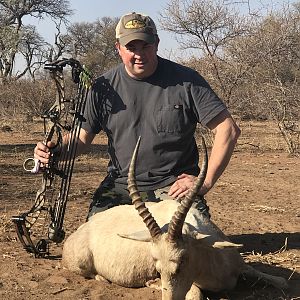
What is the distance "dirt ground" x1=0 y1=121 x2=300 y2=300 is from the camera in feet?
14.6

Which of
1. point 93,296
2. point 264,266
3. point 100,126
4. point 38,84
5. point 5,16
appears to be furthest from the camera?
point 5,16

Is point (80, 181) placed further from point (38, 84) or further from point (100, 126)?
point (38, 84)

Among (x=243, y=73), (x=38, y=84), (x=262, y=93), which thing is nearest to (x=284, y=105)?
(x=262, y=93)

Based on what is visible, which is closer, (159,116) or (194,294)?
(194,294)

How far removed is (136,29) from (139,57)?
0.77 ft

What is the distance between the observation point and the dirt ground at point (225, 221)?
14.6 ft

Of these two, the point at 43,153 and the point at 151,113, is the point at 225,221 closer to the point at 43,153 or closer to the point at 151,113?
the point at 151,113

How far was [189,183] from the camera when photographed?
4500 millimetres

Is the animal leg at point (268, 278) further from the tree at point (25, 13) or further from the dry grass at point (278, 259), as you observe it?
the tree at point (25, 13)

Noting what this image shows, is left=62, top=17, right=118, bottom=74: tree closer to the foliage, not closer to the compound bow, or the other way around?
the foliage

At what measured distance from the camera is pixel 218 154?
15.7 ft

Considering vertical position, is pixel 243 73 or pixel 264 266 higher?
pixel 243 73

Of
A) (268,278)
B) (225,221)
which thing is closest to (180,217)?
(268,278)

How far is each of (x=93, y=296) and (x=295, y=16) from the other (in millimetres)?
12404
